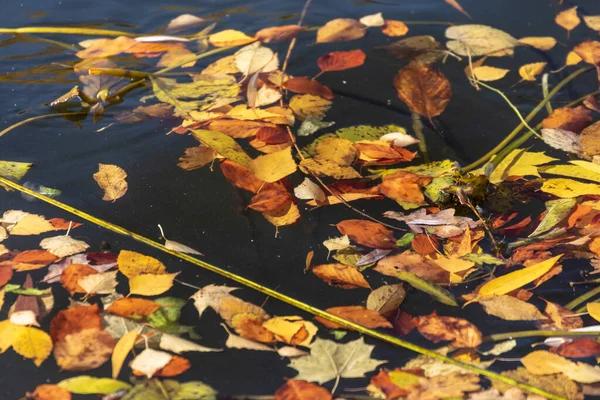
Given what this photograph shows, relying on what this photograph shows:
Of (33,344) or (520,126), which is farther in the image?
(520,126)

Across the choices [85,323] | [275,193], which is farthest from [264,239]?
[85,323]

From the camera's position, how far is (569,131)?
1.42 m

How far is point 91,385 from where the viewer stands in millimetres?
954

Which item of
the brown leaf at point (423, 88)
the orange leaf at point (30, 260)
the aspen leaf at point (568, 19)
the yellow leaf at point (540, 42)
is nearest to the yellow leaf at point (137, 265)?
the orange leaf at point (30, 260)

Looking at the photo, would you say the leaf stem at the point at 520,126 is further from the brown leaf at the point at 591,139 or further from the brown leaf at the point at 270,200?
the brown leaf at the point at 270,200

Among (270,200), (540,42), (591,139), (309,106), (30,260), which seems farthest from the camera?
(540,42)

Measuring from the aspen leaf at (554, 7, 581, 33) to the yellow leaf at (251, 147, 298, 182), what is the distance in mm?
916

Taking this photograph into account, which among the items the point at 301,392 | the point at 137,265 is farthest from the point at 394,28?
the point at 301,392

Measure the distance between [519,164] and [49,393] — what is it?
94 centimetres

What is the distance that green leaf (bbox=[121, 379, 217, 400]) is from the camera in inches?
36.6

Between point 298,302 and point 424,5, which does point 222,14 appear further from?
point 298,302

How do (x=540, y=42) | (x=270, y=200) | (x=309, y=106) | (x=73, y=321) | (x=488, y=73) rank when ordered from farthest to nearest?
1. (x=540, y=42)
2. (x=488, y=73)
3. (x=309, y=106)
4. (x=270, y=200)
5. (x=73, y=321)

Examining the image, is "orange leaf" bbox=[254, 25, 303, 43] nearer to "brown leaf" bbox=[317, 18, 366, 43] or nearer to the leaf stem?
"brown leaf" bbox=[317, 18, 366, 43]

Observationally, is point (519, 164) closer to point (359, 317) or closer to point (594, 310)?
point (594, 310)
